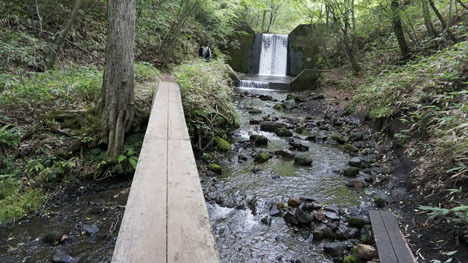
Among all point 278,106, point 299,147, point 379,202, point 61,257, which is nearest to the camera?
point 61,257

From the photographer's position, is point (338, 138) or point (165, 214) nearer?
point (165, 214)

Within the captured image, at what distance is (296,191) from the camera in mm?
4922

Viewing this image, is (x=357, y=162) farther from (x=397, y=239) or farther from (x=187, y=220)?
(x=187, y=220)

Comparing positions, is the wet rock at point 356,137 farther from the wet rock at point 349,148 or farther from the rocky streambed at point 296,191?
the wet rock at point 349,148

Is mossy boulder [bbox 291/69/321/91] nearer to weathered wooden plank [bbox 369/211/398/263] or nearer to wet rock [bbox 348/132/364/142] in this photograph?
wet rock [bbox 348/132/364/142]

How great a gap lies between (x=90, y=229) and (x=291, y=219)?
2.79m

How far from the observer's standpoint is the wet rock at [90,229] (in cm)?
353

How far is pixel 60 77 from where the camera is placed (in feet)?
19.8

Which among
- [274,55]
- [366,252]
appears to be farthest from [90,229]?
[274,55]

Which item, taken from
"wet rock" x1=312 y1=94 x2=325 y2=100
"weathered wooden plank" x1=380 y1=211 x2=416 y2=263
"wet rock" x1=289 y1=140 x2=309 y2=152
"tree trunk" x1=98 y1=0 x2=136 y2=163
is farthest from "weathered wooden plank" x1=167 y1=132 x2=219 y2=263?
"wet rock" x1=312 y1=94 x2=325 y2=100

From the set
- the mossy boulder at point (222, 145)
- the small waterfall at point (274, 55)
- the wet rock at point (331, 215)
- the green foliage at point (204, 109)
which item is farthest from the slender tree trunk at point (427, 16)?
the small waterfall at point (274, 55)

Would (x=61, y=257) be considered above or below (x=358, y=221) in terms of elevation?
below

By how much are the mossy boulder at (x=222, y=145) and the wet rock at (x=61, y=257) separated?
12.3 feet

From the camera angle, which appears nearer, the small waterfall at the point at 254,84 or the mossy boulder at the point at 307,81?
the mossy boulder at the point at 307,81
